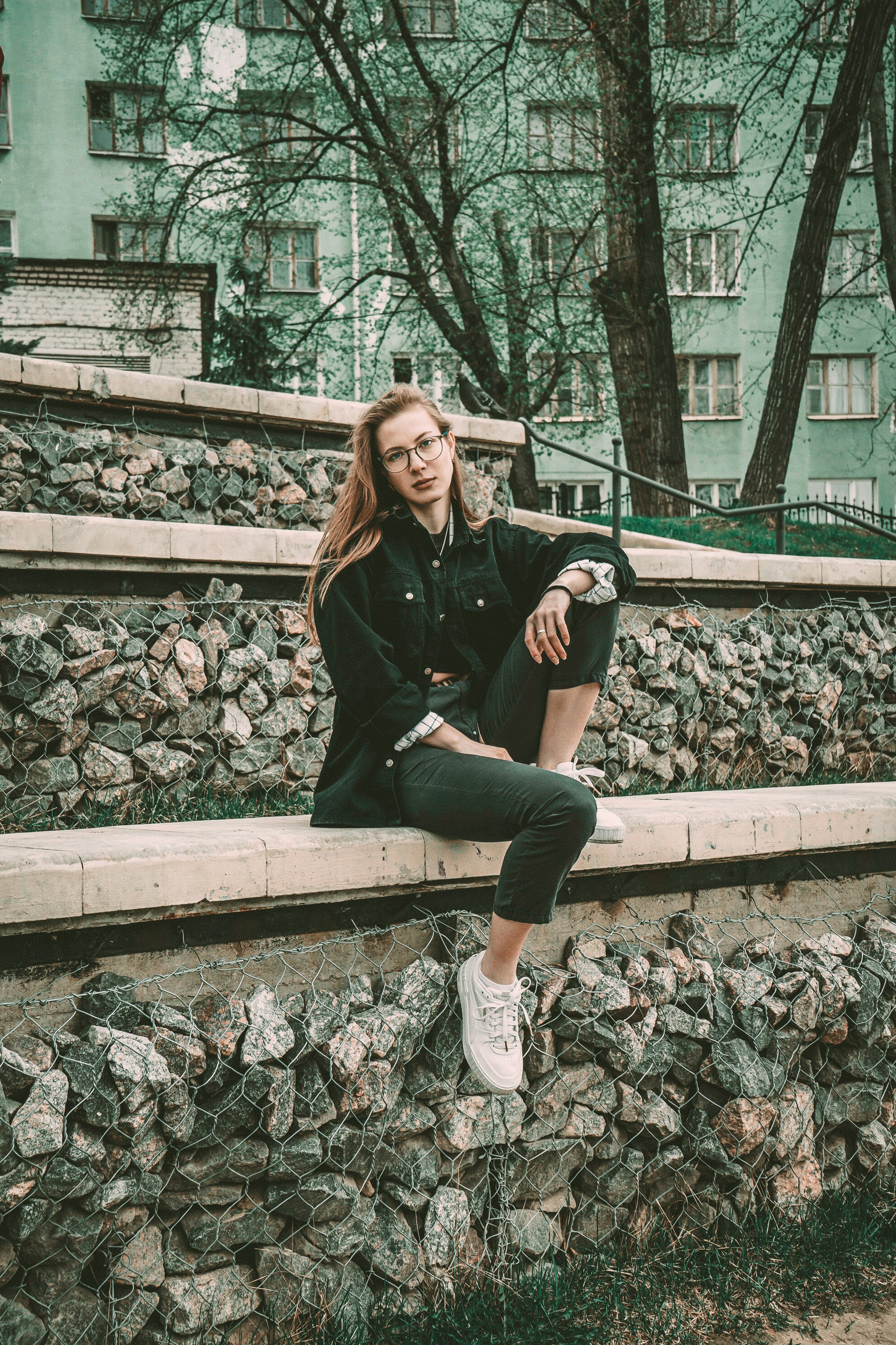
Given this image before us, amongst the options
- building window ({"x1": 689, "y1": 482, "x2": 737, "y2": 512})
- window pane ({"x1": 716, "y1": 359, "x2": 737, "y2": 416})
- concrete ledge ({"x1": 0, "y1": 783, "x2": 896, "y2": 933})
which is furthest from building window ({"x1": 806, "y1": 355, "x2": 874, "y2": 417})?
concrete ledge ({"x1": 0, "y1": 783, "x2": 896, "y2": 933})

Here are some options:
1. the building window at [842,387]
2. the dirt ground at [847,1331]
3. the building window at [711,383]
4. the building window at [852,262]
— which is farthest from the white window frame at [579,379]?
the building window at [842,387]

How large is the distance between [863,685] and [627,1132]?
361 cm

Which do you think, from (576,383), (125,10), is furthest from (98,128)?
(576,383)

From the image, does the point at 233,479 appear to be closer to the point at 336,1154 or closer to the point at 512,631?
the point at 512,631

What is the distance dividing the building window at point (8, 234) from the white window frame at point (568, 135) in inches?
508

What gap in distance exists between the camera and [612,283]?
34.3 feet

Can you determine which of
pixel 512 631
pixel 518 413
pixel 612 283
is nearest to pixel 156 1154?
pixel 512 631

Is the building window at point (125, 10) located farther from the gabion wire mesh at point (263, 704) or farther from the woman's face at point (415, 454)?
the woman's face at point (415, 454)

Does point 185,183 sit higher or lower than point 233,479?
higher

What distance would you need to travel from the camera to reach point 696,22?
10.9 m

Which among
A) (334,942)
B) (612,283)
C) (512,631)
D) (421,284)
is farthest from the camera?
(421,284)

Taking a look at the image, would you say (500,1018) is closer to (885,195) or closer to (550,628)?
(550,628)

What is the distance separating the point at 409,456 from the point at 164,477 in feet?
10.3

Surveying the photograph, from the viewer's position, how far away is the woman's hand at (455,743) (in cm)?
278
